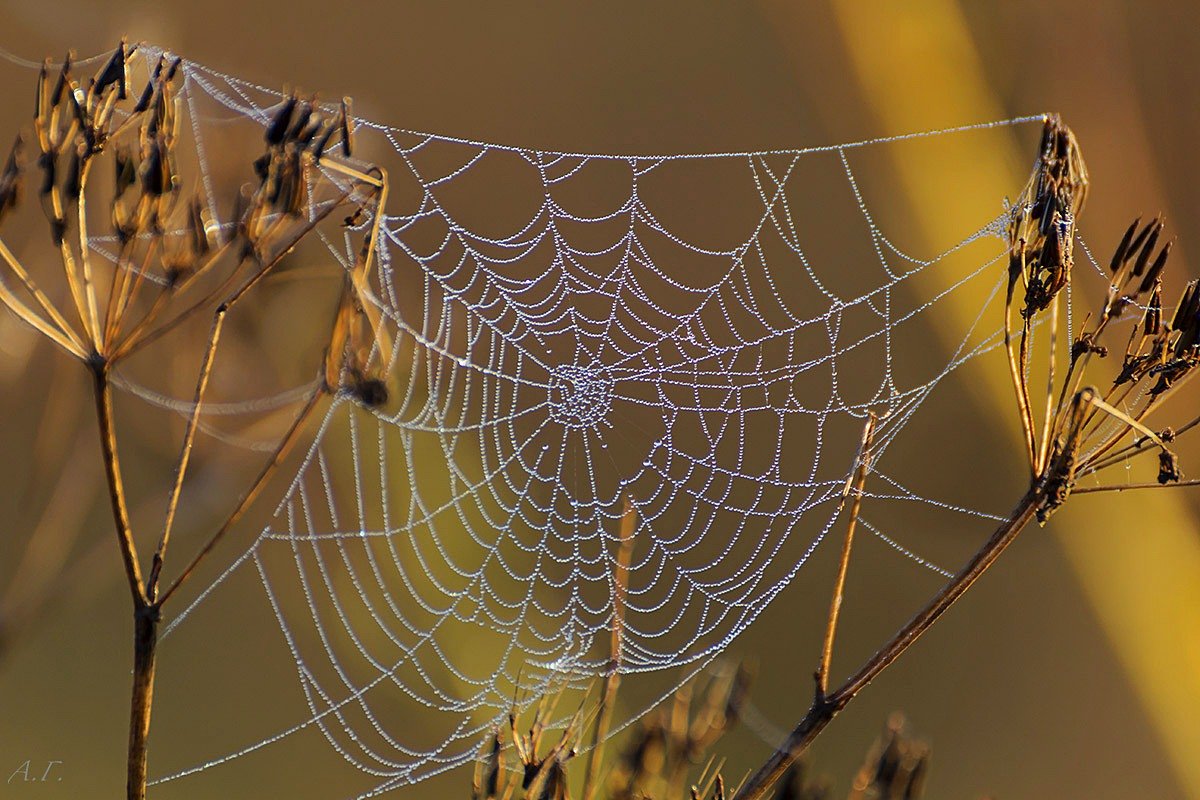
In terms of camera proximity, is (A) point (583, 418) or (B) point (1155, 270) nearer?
(B) point (1155, 270)

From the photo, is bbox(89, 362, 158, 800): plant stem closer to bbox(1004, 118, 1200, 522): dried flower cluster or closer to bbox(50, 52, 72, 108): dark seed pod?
bbox(50, 52, 72, 108): dark seed pod

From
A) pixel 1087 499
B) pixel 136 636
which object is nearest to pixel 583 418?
pixel 1087 499

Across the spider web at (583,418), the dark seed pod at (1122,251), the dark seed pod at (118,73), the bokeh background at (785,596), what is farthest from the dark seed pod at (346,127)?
the spider web at (583,418)

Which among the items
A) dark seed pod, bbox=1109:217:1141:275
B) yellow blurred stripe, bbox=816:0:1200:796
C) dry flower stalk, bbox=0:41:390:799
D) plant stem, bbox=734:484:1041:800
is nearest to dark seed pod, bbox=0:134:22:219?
dry flower stalk, bbox=0:41:390:799

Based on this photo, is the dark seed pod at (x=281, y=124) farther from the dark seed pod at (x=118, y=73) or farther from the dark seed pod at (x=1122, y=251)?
the dark seed pod at (x=1122, y=251)

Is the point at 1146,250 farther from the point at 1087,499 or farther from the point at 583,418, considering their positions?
the point at 583,418

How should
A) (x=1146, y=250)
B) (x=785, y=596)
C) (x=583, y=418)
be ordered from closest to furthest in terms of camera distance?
1. (x=1146, y=250)
2. (x=583, y=418)
3. (x=785, y=596)
